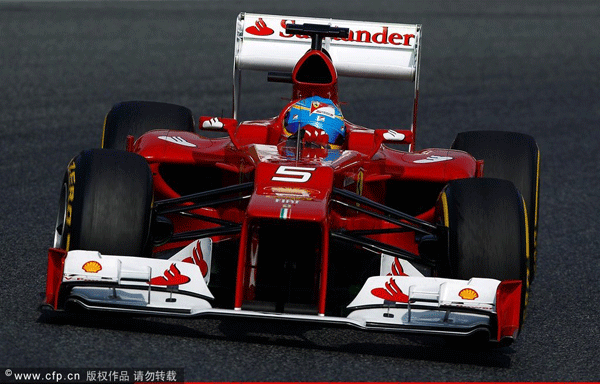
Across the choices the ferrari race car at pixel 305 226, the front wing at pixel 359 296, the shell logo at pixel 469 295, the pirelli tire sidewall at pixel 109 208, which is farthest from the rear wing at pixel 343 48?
the shell logo at pixel 469 295

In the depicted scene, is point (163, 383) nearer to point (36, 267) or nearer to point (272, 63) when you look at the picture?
point (36, 267)

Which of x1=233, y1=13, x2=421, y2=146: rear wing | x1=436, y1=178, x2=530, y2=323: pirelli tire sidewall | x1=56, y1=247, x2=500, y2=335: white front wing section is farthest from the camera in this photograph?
x1=233, y1=13, x2=421, y2=146: rear wing

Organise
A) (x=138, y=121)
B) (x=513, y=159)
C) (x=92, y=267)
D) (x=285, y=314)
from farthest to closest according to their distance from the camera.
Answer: (x=138, y=121)
(x=513, y=159)
(x=92, y=267)
(x=285, y=314)

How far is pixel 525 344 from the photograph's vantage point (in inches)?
286

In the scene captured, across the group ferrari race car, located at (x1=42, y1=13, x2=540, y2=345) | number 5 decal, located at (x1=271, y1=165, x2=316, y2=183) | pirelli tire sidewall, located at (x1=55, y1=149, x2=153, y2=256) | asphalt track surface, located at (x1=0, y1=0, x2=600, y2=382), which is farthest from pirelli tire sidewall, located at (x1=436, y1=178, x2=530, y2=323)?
pirelli tire sidewall, located at (x1=55, y1=149, x2=153, y2=256)

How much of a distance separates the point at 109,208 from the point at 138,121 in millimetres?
2304

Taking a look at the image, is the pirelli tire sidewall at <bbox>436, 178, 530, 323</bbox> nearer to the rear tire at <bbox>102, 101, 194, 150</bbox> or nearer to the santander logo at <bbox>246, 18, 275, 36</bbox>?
the rear tire at <bbox>102, 101, 194, 150</bbox>

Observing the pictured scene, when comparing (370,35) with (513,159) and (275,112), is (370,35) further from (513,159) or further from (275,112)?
(275,112)

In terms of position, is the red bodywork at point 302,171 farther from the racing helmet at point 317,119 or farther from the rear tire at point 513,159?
the rear tire at point 513,159

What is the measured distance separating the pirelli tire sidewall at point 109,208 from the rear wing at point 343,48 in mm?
2870

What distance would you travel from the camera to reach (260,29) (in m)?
9.85

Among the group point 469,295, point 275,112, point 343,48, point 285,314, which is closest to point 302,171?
point 285,314

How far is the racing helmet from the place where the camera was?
326 inches

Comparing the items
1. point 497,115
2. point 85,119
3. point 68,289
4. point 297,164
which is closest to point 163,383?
point 68,289
